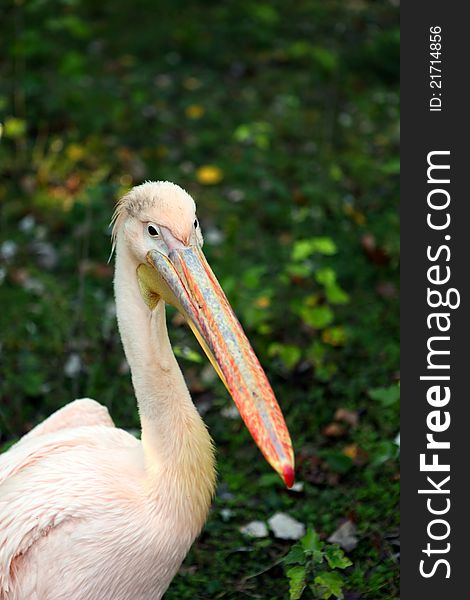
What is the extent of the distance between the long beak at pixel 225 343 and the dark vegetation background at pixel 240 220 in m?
1.00

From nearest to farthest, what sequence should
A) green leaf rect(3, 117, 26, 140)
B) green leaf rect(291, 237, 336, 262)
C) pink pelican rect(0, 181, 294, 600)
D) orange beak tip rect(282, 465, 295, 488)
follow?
orange beak tip rect(282, 465, 295, 488)
pink pelican rect(0, 181, 294, 600)
green leaf rect(291, 237, 336, 262)
green leaf rect(3, 117, 26, 140)

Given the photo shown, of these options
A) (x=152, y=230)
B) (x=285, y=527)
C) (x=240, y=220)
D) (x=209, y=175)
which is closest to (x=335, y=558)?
(x=285, y=527)

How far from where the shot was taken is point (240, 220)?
611 cm

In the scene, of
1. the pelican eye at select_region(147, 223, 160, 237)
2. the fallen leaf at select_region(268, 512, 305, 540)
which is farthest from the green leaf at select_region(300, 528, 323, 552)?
the pelican eye at select_region(147, 223, 160, 237)

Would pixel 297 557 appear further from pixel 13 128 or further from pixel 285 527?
pixel 13 128

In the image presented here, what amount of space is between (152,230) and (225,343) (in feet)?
1.52

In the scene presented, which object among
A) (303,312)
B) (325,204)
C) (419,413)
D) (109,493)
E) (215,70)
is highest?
(215,70)

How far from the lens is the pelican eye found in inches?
119

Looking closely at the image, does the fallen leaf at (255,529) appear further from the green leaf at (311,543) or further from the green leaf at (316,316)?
the green leaf at (316,316)

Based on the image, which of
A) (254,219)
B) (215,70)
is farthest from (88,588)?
Result: (215,70)

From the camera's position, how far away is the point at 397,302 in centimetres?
539

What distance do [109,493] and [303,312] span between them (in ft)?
6.42

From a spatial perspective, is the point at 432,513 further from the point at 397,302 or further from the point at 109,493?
the point at 397,302

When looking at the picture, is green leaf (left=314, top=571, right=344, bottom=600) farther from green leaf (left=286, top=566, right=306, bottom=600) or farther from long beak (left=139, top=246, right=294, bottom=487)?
long beak (left=139, top=246, right=294, bottom=487)
